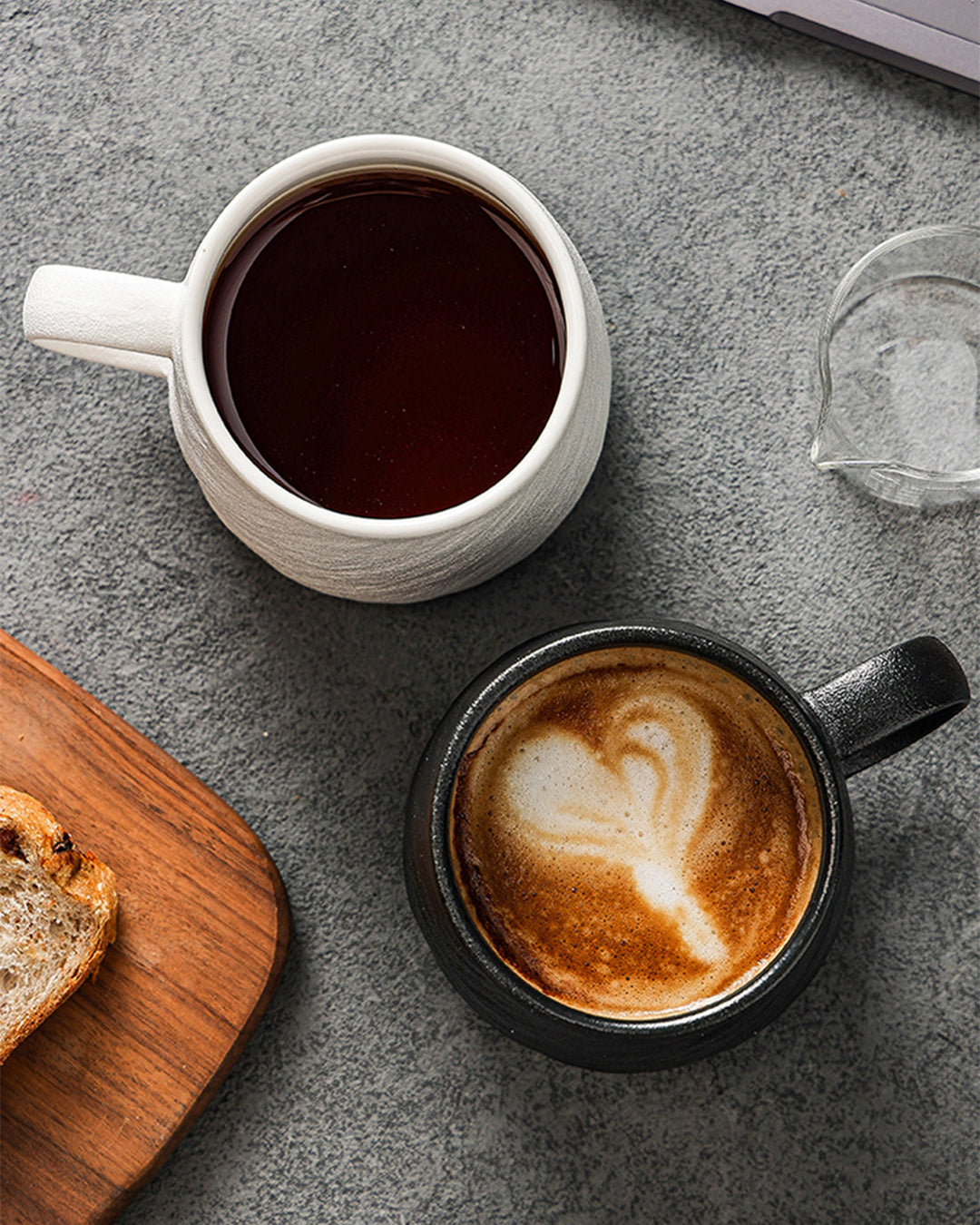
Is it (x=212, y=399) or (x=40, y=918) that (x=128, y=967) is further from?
(x=212, y=399)

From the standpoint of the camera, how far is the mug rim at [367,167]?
1.93ft

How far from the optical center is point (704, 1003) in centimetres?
64

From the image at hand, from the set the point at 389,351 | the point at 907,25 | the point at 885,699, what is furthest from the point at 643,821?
the point at 907,25

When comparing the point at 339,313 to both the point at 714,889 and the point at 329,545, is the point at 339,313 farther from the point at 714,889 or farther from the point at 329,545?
the point at 714,889

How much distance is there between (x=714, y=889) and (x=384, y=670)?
0.82ft

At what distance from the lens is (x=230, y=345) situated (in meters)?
0.64

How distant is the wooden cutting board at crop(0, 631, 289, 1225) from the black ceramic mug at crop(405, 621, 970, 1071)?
0.13 meters

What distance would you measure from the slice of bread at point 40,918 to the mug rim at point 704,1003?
22cm

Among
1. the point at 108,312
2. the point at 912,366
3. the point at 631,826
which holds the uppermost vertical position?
the point at 108,312

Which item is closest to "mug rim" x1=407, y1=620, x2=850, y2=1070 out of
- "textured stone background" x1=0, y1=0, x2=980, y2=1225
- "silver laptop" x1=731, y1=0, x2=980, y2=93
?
"textured stone background" x1=0, y1=0, x2=980, y2=1225

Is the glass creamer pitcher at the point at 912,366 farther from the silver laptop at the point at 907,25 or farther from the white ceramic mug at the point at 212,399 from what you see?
the white ceramic mug at the point at 212,399

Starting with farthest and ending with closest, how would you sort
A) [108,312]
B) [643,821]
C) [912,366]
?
[912,366], [643,821], [108,312]

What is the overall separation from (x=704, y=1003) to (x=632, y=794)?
12 cm

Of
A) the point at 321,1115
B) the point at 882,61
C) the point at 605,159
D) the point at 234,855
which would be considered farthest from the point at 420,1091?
the point at 882,61
